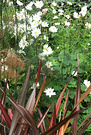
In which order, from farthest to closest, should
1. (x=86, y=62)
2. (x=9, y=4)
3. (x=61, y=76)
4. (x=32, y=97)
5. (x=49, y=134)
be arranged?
(x=86, y=62)
(x=61, y=76)
(x=9, y=4)
(x=32, y=97)
(x=49, y=134)

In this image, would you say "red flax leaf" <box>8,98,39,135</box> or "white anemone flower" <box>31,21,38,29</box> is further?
"white anemone flower" <box>31,21,38,29</box>

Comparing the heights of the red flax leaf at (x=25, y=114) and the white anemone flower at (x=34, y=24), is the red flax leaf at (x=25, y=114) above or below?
below

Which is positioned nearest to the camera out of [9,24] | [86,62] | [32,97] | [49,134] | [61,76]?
[49,134]

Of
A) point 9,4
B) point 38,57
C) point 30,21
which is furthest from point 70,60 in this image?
point 9,4

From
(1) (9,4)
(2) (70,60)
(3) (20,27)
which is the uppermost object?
(1) (9,4)

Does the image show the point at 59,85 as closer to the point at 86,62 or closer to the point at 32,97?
the point at 86,62

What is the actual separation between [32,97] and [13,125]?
221 mm

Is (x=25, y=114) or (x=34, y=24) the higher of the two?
(x=34, y=24)

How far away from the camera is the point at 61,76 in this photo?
68.1 inches

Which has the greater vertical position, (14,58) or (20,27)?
(20,27)

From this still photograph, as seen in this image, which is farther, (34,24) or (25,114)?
(34,24)

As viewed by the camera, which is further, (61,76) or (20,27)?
(61,76)

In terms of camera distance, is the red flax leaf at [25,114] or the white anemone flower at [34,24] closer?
the red flax leaf at [25,114]

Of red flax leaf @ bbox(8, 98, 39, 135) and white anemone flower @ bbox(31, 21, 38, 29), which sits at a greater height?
white anemone flower @ bbox(31, 21, 38, 29)
